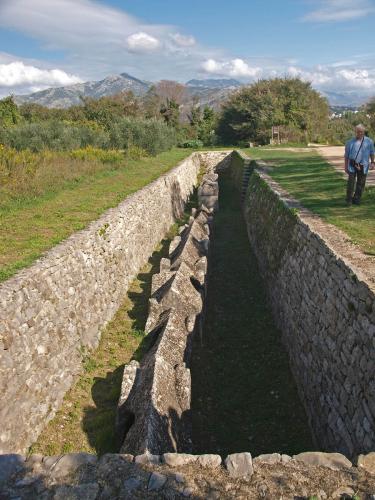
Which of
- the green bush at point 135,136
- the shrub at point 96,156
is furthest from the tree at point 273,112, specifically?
→ the shrub at point 96,156

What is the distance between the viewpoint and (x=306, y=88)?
142 ft

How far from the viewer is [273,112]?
129 ft

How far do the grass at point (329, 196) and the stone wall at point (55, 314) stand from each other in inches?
198

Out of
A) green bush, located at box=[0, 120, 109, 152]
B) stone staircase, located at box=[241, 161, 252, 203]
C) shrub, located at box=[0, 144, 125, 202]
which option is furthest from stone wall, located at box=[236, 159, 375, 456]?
green bush, located at box=[0, 120, 109, 152]

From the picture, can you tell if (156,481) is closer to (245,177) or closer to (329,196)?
(329,196)

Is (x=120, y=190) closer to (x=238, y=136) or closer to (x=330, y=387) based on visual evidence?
(x=330, y=387)

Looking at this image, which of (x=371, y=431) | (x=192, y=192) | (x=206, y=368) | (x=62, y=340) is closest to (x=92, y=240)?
(x=62, y=340)

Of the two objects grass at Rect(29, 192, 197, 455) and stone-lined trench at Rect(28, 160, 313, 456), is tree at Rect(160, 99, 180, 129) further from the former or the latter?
grass at Rect(29, 192, 197, 455)

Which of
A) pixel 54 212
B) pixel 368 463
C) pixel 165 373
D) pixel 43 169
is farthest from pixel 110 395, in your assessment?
pixel 43 169

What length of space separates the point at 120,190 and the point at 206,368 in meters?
8.40

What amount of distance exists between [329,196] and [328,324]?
594 cm

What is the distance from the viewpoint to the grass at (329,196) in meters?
8.57

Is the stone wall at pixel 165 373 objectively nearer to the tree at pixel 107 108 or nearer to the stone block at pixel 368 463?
the stone block at pixel 368 463

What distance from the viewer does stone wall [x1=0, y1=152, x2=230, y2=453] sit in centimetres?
606
